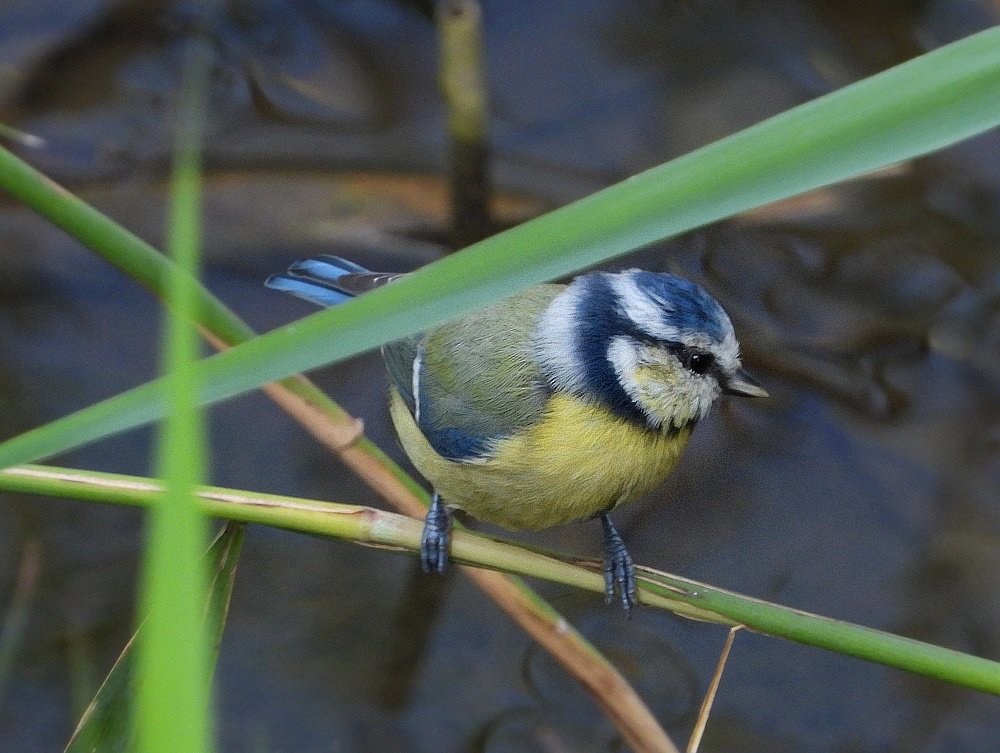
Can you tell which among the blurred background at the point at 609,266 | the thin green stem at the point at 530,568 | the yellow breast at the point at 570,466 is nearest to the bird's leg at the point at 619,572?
the yellow breast at the point at 570,466

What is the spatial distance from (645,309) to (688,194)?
0.97 m

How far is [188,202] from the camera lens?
37.6 inches

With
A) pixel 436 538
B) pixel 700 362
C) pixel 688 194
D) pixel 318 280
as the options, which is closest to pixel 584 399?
pixel 700 362

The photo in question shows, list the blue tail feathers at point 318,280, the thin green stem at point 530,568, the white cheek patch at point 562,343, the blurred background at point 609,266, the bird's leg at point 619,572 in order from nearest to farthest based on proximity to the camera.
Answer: the thin green stem at point 530,568
the white cheek patch at point 562,343
the bird's leg at point 619,572
the blue tail feathers at point 318,280
the blurred background at point 609,266

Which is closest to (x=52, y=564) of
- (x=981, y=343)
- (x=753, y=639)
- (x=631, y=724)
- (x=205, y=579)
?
(x=205, y=579)

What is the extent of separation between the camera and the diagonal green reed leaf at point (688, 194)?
0.89m

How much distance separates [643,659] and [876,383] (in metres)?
1.14

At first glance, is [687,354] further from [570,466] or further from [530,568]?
[530,568]

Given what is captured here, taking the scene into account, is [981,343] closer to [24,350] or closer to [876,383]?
[876,383]

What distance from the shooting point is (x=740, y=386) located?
76.5 inches

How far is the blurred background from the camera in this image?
2545 mm

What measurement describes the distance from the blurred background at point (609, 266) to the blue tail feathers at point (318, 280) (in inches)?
21.7

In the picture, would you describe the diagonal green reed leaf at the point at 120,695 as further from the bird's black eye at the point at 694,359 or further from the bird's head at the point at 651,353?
the bird's black eye at the point at 694,359

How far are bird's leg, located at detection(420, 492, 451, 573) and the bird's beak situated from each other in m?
0.64
